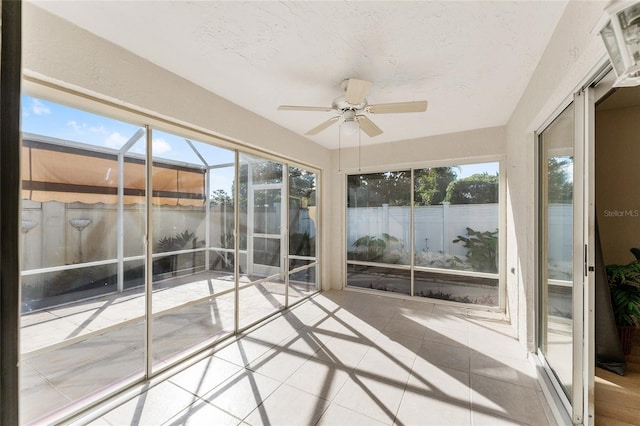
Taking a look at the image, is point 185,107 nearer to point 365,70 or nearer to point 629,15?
point 365,70

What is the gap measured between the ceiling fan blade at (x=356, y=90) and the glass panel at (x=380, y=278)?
10.5 feet

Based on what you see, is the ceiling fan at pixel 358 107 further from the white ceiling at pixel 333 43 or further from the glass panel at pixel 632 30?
the glass panel at pixel 632 30

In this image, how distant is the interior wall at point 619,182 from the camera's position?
2.66 metres

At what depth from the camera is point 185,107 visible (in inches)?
90.0

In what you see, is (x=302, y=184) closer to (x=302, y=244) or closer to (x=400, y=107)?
(x=302, y=244)

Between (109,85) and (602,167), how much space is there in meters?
4.78

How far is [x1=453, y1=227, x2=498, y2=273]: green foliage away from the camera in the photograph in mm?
3730

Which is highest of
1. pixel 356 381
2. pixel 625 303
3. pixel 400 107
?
pixel 400 107

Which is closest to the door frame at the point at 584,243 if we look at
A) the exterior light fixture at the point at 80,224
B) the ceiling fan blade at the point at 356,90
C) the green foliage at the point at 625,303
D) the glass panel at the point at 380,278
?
the green foliage at the point at 625,303

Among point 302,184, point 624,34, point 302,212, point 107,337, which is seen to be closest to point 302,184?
point 302,184

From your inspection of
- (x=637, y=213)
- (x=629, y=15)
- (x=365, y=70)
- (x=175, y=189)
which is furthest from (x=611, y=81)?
(x=175, y=189)

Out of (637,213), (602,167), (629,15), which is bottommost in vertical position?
(637,213)

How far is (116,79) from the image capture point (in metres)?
1.83

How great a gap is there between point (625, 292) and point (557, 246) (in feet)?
3.23
